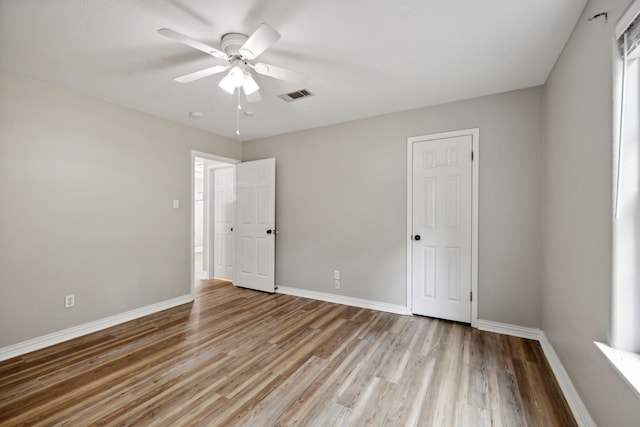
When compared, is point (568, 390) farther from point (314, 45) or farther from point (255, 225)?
point (255, 225)

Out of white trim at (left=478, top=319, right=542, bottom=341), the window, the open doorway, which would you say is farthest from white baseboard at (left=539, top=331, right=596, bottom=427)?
the open doorway

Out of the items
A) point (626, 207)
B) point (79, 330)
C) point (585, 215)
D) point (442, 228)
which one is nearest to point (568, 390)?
point (585, 215)

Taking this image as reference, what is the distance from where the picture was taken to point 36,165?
2.59 metres

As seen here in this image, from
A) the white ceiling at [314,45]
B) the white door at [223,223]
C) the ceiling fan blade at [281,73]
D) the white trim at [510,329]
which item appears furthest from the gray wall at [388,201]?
the ceiling fan blade at [281,73]

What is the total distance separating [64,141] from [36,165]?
34cm

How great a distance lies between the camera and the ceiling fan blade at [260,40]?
5.05ft

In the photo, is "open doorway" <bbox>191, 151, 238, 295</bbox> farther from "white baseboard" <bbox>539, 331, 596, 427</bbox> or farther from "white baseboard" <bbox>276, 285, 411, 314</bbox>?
"white baseboard" <bbox>539, 331, 596, 427</bbox>

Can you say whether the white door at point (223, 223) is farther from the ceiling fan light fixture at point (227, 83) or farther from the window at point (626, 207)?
the window at point (626, 207)

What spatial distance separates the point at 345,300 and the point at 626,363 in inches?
111

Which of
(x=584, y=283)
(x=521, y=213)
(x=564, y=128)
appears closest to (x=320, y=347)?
(x=584, y=283)

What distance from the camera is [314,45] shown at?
2.07 metres

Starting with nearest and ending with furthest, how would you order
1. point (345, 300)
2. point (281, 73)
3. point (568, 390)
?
point (568, 390) → point (281, 73) → point (345, 300)

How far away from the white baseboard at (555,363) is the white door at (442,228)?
0.27m

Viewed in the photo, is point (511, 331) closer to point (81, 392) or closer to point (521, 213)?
point (521, 213)
